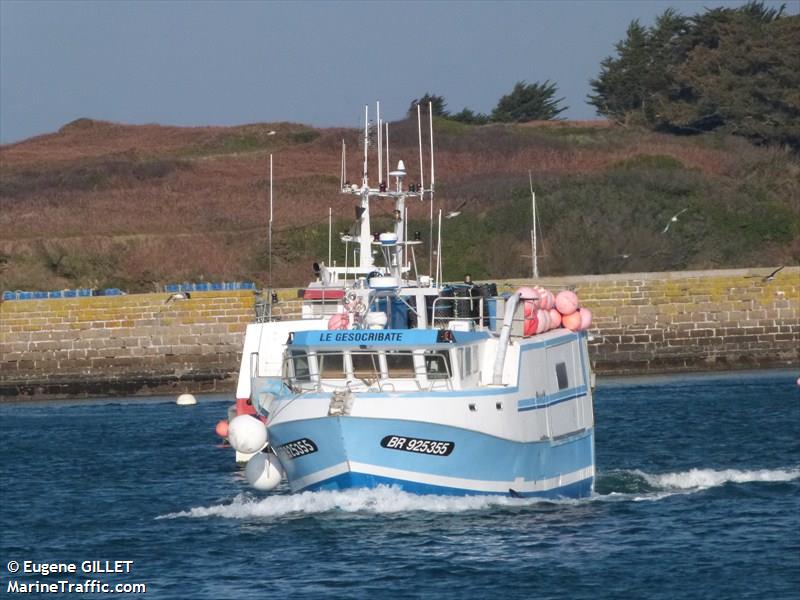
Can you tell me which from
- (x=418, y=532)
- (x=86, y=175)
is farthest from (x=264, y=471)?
(x=86, y=175)

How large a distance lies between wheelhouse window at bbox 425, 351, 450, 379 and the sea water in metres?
1.96

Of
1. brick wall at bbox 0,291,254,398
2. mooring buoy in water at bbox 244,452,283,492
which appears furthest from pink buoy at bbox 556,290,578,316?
brick wall at bbox 0,291,254,398

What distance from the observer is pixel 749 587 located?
21.7 metres

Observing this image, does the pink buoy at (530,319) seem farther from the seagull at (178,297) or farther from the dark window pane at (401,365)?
the seagull at (178,297)

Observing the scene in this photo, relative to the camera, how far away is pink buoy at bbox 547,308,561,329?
28.9 m

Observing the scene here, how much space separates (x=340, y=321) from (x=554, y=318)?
4.06m

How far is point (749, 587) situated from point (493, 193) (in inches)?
2429

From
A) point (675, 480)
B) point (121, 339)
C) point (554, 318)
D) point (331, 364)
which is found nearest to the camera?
point (331, 364)

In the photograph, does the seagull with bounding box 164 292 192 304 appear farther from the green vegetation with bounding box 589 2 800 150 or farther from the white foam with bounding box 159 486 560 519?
the green vegetation with bounding box 589 2 800 150

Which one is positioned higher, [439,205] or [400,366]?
[439,205]

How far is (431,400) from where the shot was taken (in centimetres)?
2483

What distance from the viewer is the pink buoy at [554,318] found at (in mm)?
28922

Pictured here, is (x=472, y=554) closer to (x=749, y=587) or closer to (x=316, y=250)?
(x=749, y=587)

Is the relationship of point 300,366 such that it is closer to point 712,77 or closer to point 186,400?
point 186,400
